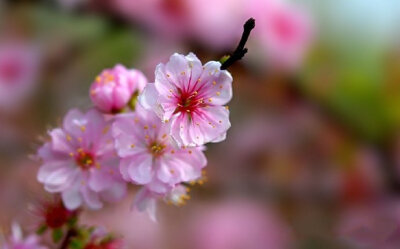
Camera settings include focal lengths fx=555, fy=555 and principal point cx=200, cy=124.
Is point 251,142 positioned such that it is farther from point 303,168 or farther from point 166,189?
point 166,189

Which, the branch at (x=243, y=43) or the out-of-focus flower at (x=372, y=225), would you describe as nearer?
the branch at (x=243, y=43)

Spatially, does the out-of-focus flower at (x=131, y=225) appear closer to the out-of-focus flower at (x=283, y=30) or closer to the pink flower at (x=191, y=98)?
the out-of-focus flower at (x=283, y=30)

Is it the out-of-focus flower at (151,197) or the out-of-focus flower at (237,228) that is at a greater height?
the out-of-focus flower at (151,197)

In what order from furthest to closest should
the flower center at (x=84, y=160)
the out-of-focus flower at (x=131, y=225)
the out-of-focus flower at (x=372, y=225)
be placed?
the out-of-focus flower at (x=131, y=225), the out-of-focus flower at (x=372, y=225), the flower center at (x=84, y=160)

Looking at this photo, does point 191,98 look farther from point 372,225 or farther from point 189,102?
point 372,225

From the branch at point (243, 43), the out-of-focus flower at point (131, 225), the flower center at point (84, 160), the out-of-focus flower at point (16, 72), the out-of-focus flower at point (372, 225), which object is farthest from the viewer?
the out-of-focus flower at point (16, 72)

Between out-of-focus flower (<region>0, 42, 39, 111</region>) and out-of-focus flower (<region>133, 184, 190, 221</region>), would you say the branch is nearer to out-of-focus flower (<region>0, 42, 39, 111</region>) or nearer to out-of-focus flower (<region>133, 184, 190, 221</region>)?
out-of-focus flower (<region>133, 184, 190, 221</region>)

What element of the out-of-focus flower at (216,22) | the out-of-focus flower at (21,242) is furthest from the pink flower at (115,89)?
the out-of-focus flower at (216,22)

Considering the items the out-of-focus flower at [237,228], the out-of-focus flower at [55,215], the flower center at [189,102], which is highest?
the flower center at [189,102]
